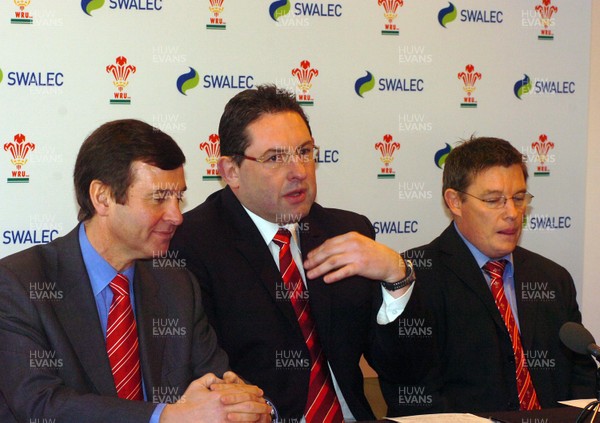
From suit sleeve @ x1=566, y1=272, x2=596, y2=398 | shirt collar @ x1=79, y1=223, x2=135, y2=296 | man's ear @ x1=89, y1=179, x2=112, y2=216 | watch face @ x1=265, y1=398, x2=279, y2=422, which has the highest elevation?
man's ear @ x1=89, y1=179, x2=112, y2=216

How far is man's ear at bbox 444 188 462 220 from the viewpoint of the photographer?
3.88 m

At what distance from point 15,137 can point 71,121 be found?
11.5 inches

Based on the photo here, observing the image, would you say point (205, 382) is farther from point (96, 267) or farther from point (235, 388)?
point (96, 267)

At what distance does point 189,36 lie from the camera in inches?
173

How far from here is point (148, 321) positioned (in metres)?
2.83

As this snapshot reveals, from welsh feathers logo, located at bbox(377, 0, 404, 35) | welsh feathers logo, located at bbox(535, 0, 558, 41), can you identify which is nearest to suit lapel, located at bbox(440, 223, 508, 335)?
welsh feathers logo, located at bbox(377, 0, 404, 35)

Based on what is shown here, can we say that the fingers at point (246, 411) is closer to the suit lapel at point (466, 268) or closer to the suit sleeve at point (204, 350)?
the suit sleeve at point (204, 350)

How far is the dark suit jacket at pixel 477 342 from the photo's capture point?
3.50 m

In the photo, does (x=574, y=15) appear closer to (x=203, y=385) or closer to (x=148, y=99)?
(x=148, y=99)

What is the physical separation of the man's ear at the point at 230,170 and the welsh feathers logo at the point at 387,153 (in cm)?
155

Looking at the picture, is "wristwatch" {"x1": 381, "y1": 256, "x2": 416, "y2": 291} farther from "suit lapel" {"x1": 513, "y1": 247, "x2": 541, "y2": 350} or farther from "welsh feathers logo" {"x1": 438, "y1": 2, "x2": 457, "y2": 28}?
"welsh feathers logo" {"x1": 438, "y1": 2, "x2": 457, "y2": 28}

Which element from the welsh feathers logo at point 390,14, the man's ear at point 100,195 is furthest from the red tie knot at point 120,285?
the welsh feathers logo at point 390,14

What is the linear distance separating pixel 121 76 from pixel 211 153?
2.09ft

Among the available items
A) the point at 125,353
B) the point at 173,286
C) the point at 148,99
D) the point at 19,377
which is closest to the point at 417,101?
the point at 148,99
